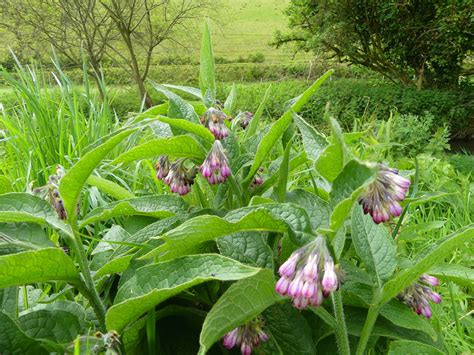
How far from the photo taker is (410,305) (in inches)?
33.1

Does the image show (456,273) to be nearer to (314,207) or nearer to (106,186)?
(314,207)

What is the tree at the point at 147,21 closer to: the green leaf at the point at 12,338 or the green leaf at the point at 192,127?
the green leaf at the point at 192,127

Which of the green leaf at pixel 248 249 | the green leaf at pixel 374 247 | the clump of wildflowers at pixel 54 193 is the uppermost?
the clump of wildflowers at pixel 54 193

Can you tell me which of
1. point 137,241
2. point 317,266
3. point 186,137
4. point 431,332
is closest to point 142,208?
point 137,241

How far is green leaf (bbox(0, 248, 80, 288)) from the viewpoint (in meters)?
0.62

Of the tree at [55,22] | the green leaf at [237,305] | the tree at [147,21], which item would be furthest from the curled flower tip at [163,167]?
the tree at [147,21]

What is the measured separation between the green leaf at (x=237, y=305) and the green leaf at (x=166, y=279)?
44mm

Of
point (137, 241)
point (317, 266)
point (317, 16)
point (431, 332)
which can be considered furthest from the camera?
point (317, 16)

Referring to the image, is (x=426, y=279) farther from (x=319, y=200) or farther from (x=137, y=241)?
(x=137, y=241)

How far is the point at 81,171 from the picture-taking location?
0.73m

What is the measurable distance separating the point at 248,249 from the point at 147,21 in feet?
59.4

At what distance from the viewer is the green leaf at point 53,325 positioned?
0.82m

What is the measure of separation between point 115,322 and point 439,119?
10.9 meters

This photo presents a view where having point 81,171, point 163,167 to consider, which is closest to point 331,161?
point 81,171
